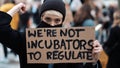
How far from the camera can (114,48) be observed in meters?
7.87

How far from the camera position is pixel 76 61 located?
3.87 metres

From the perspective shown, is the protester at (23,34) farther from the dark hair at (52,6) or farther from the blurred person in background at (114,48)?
the blurred person in background at (114,48)

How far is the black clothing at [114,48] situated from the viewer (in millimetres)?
7672

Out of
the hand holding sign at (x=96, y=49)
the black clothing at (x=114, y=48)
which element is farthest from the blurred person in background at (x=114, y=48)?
the hand holding sign at (x=96, y=49)

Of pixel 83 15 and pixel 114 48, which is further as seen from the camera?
pixel 83 15

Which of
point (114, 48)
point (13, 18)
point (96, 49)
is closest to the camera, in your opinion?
point (96, 49)

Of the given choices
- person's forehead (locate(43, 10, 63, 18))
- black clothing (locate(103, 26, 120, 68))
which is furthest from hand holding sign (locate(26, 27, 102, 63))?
black clothing (locate(103, 26, 120, 68))

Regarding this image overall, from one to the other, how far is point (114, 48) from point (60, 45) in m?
4.11

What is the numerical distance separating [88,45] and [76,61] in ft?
0.53

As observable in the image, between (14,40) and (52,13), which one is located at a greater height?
(52,13)

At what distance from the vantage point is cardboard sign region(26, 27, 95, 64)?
3.85 meters

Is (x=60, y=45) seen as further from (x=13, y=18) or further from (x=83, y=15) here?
(x=13, y=18)

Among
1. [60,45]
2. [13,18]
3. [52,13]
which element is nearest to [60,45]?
[60,45]

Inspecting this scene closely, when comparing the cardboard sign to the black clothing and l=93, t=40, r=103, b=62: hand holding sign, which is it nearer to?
l=93, t=40, r=103, b=62: hand holding sign
